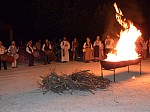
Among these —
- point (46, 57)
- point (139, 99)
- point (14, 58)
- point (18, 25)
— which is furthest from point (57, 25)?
point (139, 99)

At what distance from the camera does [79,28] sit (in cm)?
2392

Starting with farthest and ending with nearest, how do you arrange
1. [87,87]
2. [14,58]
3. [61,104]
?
1. [14,58]
2. [87,87]
3. [61,104]

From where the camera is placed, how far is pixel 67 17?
2317 centimetres

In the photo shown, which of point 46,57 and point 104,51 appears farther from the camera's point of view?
point 104,51

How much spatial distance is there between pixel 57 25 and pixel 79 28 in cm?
174

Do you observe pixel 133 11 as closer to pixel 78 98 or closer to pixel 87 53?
pixel 87 53

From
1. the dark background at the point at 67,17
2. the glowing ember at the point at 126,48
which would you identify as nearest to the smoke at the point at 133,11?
the dark background at the point at 67,17

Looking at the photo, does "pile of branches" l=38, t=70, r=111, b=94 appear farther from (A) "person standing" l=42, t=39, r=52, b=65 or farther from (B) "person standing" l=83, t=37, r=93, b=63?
(B) "person standing" l=83, t=37, r=93, b=63

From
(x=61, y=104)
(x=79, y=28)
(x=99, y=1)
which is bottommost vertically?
(x=61, y=104)

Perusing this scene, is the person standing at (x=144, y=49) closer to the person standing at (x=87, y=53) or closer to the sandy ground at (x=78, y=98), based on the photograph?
the person standing at (x=87, y=53)

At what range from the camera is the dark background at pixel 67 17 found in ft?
77.0

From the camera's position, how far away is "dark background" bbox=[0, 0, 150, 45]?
23484 millimetres

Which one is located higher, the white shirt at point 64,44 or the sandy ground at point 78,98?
the white shirt at point 64,44

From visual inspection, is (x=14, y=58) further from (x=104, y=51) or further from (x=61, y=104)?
(x=61, y=104)
